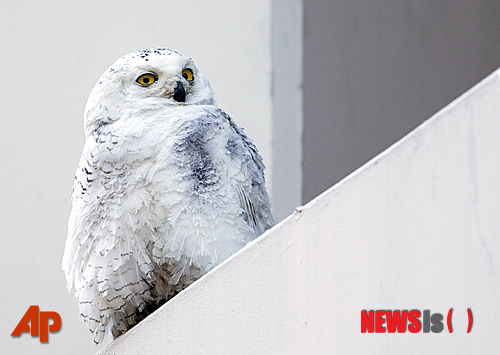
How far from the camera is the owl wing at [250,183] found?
1.16 metres

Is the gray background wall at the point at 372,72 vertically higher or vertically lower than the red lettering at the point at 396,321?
higher

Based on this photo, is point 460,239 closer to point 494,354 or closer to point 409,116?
point 494,354

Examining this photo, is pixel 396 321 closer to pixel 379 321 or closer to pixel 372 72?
pixel 379 321

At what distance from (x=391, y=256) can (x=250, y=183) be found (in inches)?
21.3

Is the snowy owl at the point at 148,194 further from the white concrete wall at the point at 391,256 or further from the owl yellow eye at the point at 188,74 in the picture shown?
the white concrete wall at the point at 391,256

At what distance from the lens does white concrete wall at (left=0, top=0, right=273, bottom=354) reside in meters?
2.22

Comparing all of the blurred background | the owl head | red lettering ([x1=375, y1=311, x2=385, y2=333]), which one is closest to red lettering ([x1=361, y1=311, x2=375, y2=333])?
red lettering ([x1=375, y1=311, x2=385, y2=333])

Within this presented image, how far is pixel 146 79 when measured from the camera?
1.12 meters

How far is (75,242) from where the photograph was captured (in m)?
1.12

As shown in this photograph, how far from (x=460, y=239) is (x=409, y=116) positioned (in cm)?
224

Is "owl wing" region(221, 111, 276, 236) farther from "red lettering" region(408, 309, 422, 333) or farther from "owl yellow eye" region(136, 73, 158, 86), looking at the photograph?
"red lettering" region(408, 309, 422, 333)

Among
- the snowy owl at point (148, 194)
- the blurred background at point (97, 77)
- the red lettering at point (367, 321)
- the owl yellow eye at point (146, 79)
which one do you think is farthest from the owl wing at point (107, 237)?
the blurred background at point (97, 77)

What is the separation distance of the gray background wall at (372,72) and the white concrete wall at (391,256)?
1527 mm

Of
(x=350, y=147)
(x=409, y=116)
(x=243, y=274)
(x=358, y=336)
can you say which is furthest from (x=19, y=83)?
(x=358, y=336)
